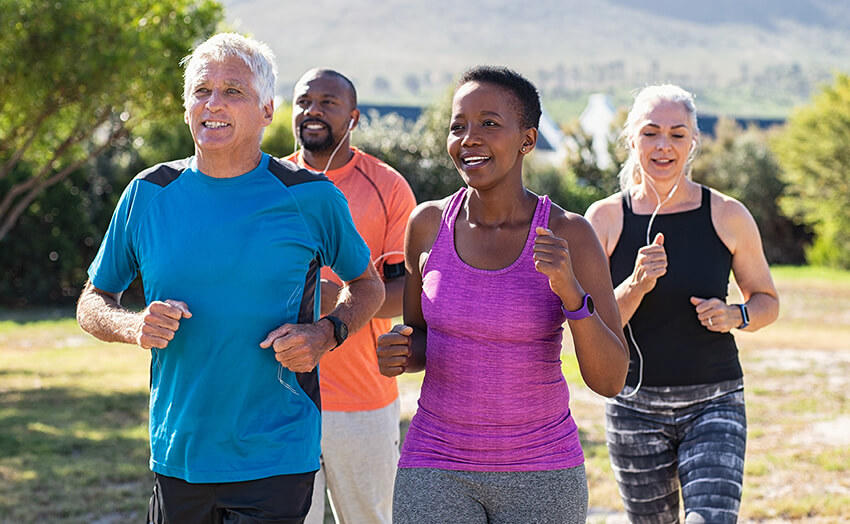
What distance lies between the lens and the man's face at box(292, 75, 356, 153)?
4.74m

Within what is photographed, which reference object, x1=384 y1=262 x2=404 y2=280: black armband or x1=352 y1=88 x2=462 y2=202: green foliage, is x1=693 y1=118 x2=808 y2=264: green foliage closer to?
x1=352 y1=88 x2=462 y2=202: green foliage

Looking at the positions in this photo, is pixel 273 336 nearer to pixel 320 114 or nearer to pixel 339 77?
pixel 320 114

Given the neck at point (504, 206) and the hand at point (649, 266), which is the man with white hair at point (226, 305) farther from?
the hand at point (649, 266)

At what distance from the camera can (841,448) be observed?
9.07 metres

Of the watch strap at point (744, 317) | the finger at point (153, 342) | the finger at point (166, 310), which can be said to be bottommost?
the watch strap at point (744, 317)

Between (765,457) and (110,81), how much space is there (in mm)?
7619

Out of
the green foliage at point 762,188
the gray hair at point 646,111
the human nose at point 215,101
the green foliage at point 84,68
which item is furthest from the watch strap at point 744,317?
the green foliage at point 762,188

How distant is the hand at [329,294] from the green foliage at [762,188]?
32626mm

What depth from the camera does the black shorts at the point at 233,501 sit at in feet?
10.4

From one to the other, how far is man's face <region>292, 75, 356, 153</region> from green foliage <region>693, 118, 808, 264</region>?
105ft

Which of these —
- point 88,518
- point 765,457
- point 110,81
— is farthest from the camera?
point 110,81

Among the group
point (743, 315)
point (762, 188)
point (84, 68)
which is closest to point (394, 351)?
point (743, 315)

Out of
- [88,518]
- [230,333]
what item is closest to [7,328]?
[88,518]

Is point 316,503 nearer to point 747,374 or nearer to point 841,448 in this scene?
point 841,448
